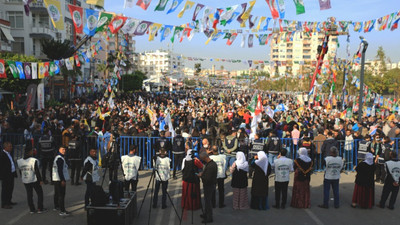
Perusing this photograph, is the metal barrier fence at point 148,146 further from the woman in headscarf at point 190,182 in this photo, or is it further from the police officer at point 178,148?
the woman in headscarf at point 190,182

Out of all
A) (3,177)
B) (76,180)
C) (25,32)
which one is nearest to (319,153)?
(76,180)

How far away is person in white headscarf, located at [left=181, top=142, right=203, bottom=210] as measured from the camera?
7.12 m

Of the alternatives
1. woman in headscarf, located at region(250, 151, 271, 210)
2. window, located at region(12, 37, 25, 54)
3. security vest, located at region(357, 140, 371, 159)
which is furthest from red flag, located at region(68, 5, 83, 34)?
window, located at region(12, 37, 25, 54)

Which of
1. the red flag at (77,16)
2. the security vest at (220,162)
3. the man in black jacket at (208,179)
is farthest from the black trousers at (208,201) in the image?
the red flag at (77,16)

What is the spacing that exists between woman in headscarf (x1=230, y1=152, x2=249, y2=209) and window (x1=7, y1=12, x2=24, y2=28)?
38.6 m

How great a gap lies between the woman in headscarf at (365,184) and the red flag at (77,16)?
1013 cm

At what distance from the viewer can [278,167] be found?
25.1 feet

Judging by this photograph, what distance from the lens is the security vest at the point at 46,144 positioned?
9.22 m

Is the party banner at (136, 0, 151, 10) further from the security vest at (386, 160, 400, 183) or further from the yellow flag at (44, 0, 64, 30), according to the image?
the security vest at (386, 160, 400, 183)

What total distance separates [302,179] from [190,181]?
2.62 m

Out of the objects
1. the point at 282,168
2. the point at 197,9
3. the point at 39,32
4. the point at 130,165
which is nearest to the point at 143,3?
the point at 197,9

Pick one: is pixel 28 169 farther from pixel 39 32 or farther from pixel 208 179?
pixel 39 32

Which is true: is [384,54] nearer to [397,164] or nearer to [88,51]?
[88,51]

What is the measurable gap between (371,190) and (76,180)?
7794 millimetres
